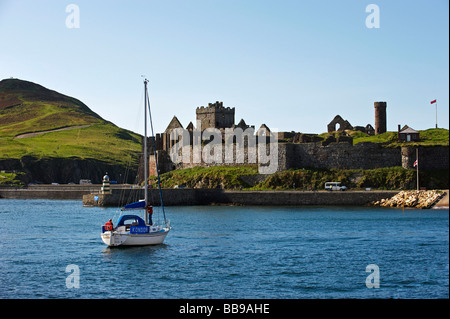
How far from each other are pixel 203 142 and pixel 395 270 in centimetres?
5892

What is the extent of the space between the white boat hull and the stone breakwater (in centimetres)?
2884

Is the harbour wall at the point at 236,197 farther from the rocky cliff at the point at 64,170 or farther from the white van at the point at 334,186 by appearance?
the rocky cliff at the point at 64,170

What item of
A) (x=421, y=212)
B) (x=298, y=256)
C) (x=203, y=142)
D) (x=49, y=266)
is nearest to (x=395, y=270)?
(x=298, y=256)

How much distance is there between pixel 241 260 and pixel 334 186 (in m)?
36.2

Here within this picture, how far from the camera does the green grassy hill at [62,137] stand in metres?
134

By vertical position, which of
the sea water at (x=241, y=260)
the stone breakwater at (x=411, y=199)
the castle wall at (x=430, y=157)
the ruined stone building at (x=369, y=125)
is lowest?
the sea water at (x=241, y=260)

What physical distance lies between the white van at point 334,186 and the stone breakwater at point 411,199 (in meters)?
5.26

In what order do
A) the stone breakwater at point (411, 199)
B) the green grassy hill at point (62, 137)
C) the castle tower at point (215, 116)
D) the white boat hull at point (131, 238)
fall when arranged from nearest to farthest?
the white boat hull at point (131, 238), the stone breakwater at point (411, 199), the castle tower at point (215, 116), the green grassy hill at point (62, 137)

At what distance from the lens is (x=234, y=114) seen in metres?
97.0

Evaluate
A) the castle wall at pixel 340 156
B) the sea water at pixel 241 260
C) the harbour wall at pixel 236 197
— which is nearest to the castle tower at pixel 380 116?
the castle wall at pixel 340 156

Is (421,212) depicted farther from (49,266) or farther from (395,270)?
(49,266)

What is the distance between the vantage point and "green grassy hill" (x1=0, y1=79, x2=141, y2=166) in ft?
441

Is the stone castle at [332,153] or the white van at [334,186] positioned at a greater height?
the stone castle at [332,153]

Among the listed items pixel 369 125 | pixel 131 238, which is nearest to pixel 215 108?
pixel 369 125
